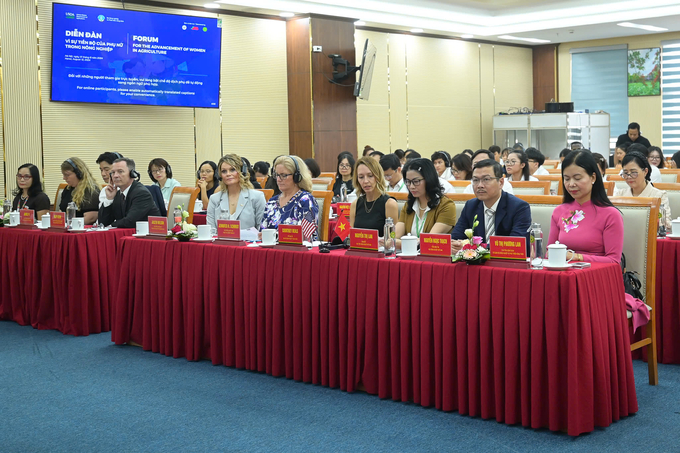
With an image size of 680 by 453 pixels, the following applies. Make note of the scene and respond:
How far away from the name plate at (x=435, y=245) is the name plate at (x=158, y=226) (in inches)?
72.4

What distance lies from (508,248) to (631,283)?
0.82 metres

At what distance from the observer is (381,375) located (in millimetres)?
3430

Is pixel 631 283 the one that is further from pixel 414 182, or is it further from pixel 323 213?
pixel 323 213

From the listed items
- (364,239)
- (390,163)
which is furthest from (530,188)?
(364,239)

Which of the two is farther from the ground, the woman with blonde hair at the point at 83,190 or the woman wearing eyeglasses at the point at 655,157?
the woman wearing eyeglasses at the point at 655,157

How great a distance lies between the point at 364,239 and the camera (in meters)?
3.51

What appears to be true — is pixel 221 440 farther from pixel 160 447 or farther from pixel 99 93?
pixel 99 93

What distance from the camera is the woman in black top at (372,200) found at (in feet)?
14.3

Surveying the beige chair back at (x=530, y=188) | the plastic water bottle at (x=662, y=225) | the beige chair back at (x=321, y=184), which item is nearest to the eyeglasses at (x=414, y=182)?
the beige chair back at (x=530, y=188)

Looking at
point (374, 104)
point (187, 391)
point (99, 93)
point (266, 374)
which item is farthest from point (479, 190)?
point (374, 104)

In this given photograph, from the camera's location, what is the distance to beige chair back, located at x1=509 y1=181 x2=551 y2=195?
16.5 feet

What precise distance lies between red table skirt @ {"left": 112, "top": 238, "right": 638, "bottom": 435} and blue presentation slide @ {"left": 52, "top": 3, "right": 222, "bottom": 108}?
189 inches

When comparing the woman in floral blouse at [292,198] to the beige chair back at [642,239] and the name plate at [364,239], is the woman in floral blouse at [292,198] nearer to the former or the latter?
the name plate at [364,239]

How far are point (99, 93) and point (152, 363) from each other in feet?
17.6
